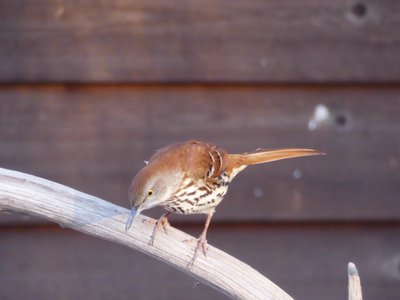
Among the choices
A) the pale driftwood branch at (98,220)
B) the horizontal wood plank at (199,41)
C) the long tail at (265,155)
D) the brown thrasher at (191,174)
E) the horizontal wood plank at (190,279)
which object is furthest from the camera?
the horizontal wood plank at (190,279)

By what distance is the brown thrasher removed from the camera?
2.23 metres

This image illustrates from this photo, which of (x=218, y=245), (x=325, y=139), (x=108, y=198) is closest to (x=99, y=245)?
(x=108, y=198)

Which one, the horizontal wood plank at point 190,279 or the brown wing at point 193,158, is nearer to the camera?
the brown wing at point 193,158

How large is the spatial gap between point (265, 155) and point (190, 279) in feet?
1.74

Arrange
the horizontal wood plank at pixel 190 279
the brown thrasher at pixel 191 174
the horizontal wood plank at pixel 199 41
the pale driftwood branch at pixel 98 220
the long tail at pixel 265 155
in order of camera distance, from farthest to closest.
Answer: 1. the horizontal wood plank at pixel 190 279
2. the horizontal wood plank at pixel 199 41
3. the long tail at pixel 265 155
4. the brown thrasher at pixel 191 174
5. the pale driftwood branch at pixel 98 220

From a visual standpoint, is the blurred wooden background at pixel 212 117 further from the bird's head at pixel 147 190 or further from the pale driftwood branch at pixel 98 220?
the pale driftwood branch at pixel 98 220

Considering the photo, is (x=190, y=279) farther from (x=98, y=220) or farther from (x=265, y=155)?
(x=98, y=220)

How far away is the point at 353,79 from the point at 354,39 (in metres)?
0.12

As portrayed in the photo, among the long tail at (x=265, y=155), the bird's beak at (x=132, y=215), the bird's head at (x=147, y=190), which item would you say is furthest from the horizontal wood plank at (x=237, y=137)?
the bird's beak at (x=132, y=215)

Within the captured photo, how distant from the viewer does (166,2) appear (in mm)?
2648

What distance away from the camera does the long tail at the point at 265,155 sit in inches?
96.3

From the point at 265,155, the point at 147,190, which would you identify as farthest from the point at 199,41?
the point at 147,190

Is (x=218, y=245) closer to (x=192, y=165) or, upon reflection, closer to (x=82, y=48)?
(x=192, y=165)

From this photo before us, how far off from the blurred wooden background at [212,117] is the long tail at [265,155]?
0.69 feet
